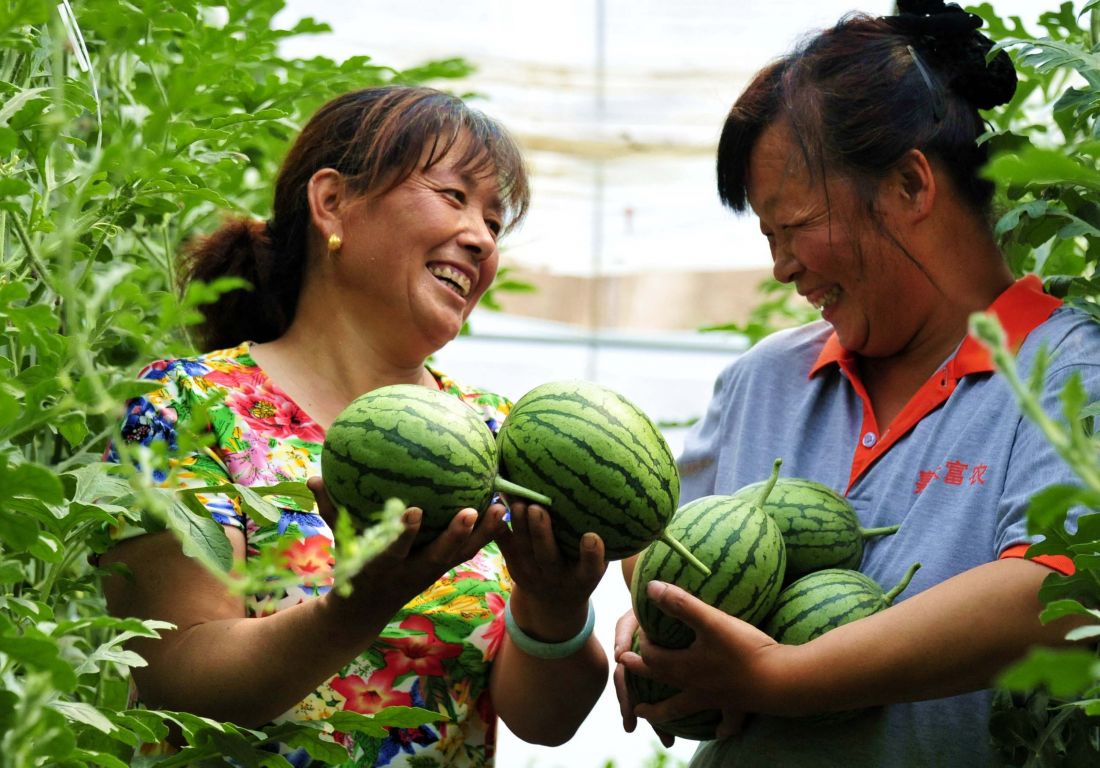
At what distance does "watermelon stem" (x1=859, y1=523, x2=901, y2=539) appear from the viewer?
1.91m

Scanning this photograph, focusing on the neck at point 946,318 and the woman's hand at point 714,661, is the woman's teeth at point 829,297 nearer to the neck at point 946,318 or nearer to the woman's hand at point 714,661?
the neck at point 946,318

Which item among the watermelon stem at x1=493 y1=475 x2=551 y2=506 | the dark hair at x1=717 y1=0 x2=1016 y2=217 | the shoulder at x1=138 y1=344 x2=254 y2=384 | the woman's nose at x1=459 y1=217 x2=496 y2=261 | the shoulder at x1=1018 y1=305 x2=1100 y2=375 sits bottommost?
the shoulder at x1=138 y1=344 x2=254 y2=384

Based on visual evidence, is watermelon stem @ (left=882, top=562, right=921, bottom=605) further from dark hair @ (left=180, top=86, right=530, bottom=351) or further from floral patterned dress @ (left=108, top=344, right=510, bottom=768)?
dark hair @ (left=180, top=86, right=530, bottom=351)

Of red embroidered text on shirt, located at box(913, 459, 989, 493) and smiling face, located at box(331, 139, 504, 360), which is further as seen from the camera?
smiling face, located at box(331, 139, 504, 360)

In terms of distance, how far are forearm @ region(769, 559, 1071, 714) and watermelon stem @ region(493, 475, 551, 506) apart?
431mm

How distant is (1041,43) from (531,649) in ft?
4.12

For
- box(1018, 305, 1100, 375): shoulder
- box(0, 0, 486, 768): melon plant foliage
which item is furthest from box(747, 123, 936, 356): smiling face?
box(0, 0, 486, 768): melon plant foliage

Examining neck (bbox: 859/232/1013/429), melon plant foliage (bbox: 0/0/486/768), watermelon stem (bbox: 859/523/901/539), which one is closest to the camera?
melon plant foliage (bbox: 0/0/486/768)

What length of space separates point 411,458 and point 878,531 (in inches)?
31.1

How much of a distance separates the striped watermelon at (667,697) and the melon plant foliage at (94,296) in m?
0.44

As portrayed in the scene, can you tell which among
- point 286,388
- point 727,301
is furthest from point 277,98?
point 727,301

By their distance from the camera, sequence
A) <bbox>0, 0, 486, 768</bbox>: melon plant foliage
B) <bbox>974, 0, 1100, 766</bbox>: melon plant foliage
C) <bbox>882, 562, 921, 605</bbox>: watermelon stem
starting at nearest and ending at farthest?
1. <bbox>0, 0, 486, 768</bbox>: melon plant foliage
2. <bbox>974, 0, 1100, 766</bbox>: melon plant foliage
3. <bbox>882, 562, 921, 605</bbox>: watermelon stem

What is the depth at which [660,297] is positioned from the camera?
7273 millimetres

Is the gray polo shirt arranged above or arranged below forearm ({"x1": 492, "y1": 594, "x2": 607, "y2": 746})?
above
